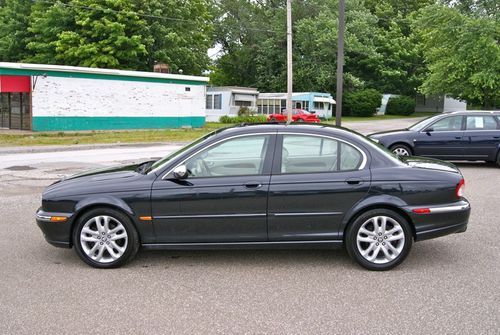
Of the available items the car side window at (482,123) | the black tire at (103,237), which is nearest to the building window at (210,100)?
the car side window at (482,123)

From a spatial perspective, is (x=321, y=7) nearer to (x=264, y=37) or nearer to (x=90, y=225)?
(x=264, y=37)

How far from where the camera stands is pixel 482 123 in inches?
515

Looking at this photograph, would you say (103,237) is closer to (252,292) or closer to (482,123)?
(252,292)

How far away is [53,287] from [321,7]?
178ft

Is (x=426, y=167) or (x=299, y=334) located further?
(x=426, y=167)

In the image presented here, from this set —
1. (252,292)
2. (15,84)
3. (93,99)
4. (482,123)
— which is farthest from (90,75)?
(252,292)

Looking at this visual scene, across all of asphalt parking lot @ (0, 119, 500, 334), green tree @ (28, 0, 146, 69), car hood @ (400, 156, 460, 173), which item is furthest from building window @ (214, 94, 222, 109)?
car hood @ (400, 156, 460, 173)

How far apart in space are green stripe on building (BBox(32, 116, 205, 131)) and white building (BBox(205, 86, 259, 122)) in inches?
436

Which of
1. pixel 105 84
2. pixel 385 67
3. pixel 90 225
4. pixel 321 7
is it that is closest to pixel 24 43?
pixel 105 84

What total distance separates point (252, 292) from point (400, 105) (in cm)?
5448

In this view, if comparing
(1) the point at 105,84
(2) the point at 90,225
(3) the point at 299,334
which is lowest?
(3) the point at 299,334

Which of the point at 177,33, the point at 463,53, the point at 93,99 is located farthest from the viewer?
the point at 177,33

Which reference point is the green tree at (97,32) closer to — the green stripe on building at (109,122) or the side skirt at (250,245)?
the green stripe on building at (109,122)

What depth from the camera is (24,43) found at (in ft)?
141
